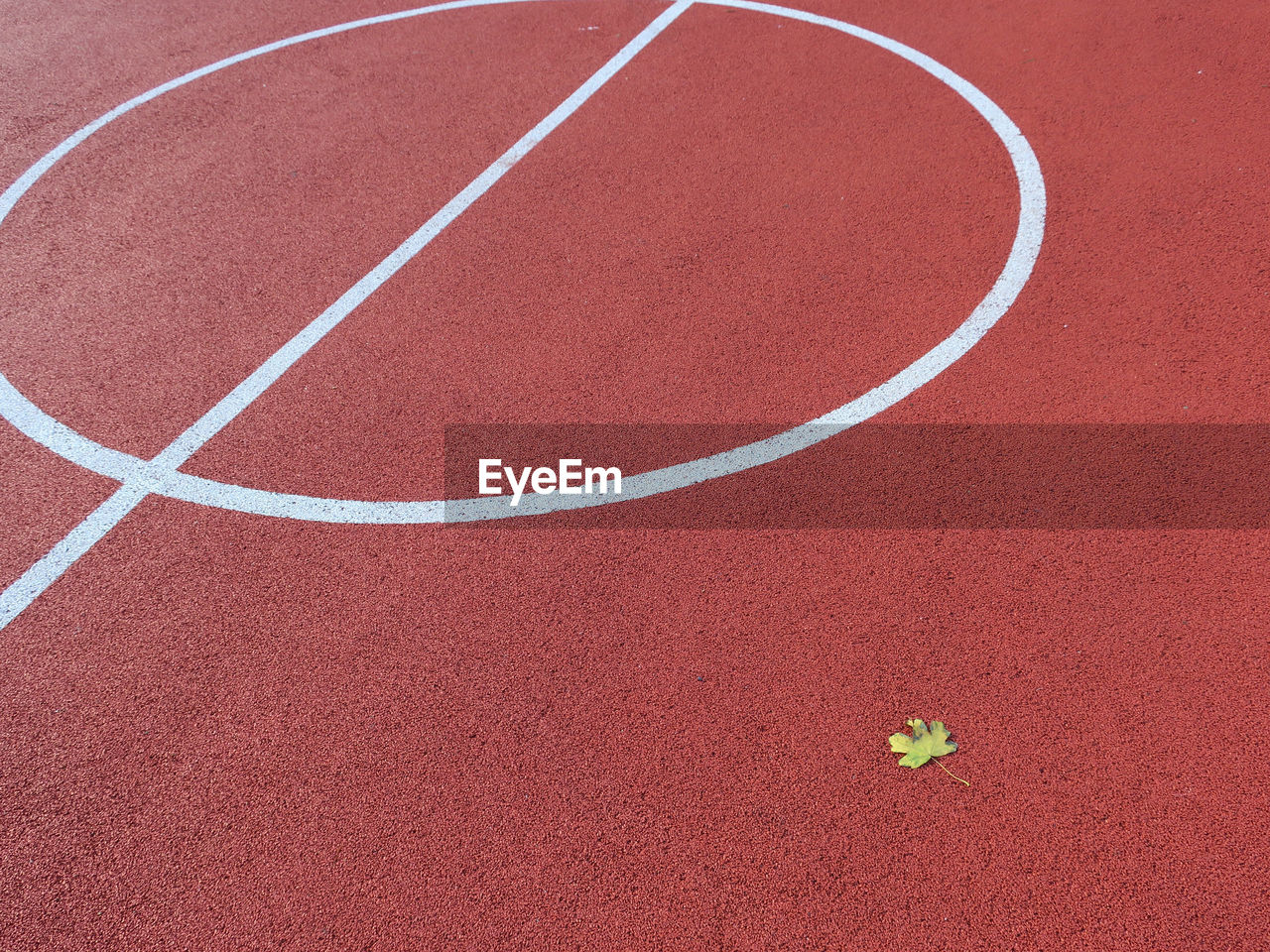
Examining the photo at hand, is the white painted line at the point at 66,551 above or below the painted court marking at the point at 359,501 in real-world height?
below

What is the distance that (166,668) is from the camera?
9.71 ft

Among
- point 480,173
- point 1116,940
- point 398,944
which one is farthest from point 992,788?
point 480,173

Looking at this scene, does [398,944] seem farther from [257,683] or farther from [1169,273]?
[1169,273]

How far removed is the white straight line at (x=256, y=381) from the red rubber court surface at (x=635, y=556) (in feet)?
0.19

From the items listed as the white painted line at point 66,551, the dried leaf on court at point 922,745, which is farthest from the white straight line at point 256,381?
the dried leaf on court at point 922,745

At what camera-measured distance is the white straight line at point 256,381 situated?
10.7ft

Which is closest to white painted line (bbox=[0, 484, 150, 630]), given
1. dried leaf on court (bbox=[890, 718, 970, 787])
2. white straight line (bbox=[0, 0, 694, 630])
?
white straight line (bbox=[0, 0, 694, 630])

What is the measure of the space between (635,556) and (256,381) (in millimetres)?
1995

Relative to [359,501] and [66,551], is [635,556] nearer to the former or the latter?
[359,501]

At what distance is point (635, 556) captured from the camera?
10.4ft

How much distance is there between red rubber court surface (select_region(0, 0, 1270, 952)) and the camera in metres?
2.43

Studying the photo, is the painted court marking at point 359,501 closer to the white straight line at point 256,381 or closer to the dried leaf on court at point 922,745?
the white straight line at point 256,381

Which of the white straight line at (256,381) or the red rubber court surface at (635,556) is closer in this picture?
the red rubber court surface at (635,556)

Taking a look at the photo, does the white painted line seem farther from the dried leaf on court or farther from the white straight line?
the dried leaf on court
